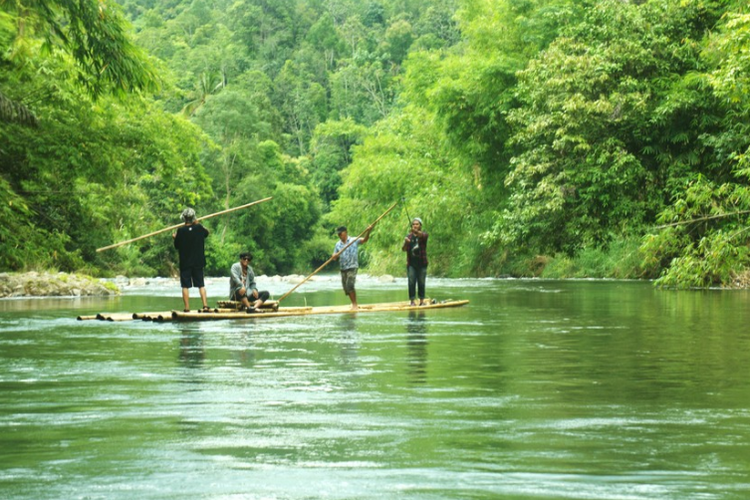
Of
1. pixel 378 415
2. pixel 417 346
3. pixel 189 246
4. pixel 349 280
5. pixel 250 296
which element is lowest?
pixel 378 415

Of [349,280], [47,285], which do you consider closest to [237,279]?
[349,280]

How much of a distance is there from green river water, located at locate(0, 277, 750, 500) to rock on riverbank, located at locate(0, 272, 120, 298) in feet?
53.1

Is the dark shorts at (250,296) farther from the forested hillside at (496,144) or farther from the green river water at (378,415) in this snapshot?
the green river water at (378,415)

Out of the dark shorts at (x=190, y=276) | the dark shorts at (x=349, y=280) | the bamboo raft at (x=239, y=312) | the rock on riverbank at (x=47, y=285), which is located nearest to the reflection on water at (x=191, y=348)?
the bamboo raft at (x=239, y=312)

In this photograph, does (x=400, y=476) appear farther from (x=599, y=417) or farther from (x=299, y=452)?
(x=599, y=417)

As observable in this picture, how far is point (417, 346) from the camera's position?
13.6 metres

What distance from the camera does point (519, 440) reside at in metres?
6.80

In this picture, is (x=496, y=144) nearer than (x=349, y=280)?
No

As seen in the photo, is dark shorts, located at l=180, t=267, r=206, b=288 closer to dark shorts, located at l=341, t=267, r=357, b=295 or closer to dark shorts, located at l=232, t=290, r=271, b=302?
dark shorts, located at l=232, t=290, r=271, b=302

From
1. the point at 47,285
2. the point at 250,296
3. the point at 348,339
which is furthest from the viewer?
the point at 47,285

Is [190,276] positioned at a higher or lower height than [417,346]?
higher

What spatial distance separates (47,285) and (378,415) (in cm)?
2591

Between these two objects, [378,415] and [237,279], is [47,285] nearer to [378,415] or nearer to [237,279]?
[237,279]

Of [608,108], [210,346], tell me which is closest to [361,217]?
[608,108]
